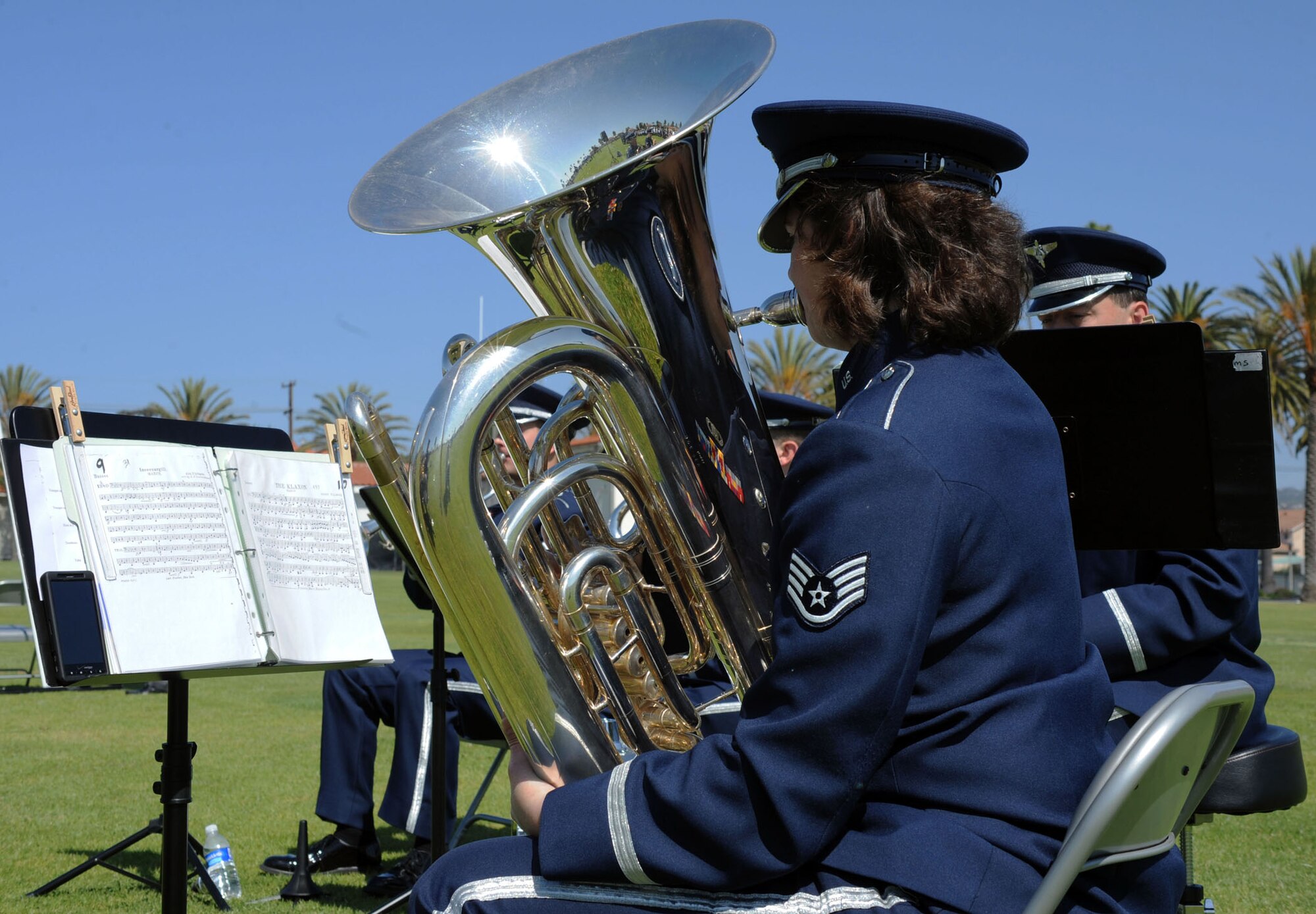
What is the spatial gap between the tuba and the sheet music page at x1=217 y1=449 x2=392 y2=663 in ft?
3.08

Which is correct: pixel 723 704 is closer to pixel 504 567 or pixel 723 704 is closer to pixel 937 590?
pixel 504 567

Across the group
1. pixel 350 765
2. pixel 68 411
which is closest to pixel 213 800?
pixel 350 765

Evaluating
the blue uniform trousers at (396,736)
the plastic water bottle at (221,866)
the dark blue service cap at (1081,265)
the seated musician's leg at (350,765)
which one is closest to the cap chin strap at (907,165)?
the dark blue service cap at (1081,265)

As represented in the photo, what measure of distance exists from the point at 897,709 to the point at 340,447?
197 cm

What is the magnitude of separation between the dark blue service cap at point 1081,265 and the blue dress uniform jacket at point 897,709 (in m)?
1.81

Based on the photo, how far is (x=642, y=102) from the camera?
2.14 metres

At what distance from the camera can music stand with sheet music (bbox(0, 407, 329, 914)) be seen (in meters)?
2.60

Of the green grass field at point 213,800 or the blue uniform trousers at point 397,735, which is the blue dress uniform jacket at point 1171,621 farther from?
the blue uniform trousers at point 397,735

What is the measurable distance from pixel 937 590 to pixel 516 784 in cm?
71

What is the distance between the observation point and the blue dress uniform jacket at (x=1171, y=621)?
9.02 feet

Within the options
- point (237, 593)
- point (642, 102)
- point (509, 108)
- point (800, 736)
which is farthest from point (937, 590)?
point (237, 593)

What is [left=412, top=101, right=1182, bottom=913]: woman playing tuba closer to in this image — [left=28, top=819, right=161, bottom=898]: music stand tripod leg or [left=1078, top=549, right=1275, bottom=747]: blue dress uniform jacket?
[left=1078, top=549, right=1275, bottom=747]: blue dress uniform jacket

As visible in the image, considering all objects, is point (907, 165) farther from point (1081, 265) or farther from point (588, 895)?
point (1081, 265)

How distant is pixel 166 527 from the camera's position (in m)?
2.74
